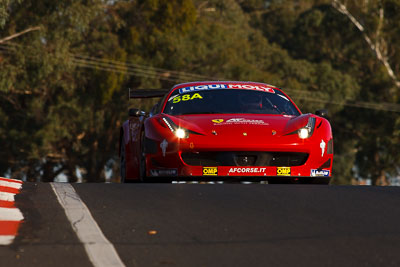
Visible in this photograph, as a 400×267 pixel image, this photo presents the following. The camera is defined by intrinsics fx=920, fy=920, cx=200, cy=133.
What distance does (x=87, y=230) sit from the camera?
6.08 m

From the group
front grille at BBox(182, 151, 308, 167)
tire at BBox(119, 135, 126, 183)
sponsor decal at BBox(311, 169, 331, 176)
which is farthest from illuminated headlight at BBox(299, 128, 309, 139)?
tire at BBox(119, 135, 126, 183)

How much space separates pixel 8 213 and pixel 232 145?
372 centimetres

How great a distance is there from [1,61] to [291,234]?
2855 cm

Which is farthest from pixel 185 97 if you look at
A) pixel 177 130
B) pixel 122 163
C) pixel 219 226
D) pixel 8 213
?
pixel 219 226

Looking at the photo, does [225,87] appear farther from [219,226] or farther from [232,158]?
[219,226]

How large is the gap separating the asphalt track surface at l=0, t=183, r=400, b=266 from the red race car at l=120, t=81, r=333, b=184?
1.22m

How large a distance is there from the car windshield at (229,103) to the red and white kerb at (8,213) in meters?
3.06

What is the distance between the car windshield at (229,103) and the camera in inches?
437

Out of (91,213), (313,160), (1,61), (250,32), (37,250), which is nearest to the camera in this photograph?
(37,250)

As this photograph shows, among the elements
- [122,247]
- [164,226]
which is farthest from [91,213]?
[122,247]

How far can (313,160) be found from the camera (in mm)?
10320

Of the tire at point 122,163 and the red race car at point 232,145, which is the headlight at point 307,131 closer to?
the red race car at point 232,145

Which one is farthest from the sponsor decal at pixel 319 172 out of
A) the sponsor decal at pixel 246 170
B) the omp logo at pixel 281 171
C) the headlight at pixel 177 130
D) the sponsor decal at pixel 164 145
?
the sponsor decal at pixel 164 145

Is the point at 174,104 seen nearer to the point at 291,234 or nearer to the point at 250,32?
the point at 291,234
